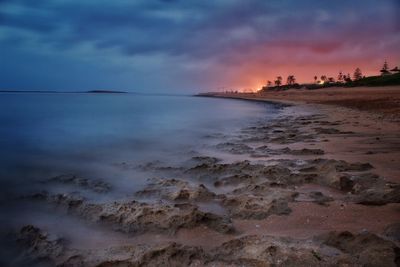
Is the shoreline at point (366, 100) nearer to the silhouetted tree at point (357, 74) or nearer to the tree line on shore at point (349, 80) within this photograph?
the tree line on shore at point (349, 80)

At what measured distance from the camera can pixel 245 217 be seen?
4793mm

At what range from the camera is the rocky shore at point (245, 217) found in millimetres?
3598

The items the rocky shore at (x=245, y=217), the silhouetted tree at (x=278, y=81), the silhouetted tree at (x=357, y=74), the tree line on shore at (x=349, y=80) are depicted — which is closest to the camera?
the rocky shore at (x=245, y=217)

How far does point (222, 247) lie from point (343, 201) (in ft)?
7.64

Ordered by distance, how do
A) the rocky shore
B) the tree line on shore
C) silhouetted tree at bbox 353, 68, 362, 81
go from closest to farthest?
the rocky shore < the tree line on shore < silhouetted tree at bbox 353, 68, 362, 81

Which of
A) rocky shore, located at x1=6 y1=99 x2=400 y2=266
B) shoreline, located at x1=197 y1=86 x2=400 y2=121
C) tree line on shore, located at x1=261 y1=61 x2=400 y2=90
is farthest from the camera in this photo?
tree line on shore, located at x1=261 y1=61 x2=400 y2=90

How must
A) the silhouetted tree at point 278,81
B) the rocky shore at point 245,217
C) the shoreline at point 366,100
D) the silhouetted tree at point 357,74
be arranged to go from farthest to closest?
the silhouetted tree at point 278,81 → the silhouetted tree at point 357,74 → the shoreline at point 366,100 → the rocky shore at point 245,217

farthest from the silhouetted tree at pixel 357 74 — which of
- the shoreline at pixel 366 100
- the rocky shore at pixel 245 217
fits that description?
the rocky shore at pixel 245 217

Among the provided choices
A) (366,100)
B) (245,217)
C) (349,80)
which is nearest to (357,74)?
(349,80)

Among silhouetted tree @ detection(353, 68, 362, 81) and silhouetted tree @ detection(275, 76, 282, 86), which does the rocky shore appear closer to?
silhouetted tree @ detection(353, 68, 362, 81)

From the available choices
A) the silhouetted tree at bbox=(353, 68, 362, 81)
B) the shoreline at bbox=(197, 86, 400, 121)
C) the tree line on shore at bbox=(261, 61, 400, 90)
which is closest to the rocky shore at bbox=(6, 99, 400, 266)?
the shoreline at bbox=(197, 86, 400, 121)

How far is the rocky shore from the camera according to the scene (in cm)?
360

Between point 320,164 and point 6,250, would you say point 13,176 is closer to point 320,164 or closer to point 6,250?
point 6,250

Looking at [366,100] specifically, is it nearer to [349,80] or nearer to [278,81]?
[349,80]
